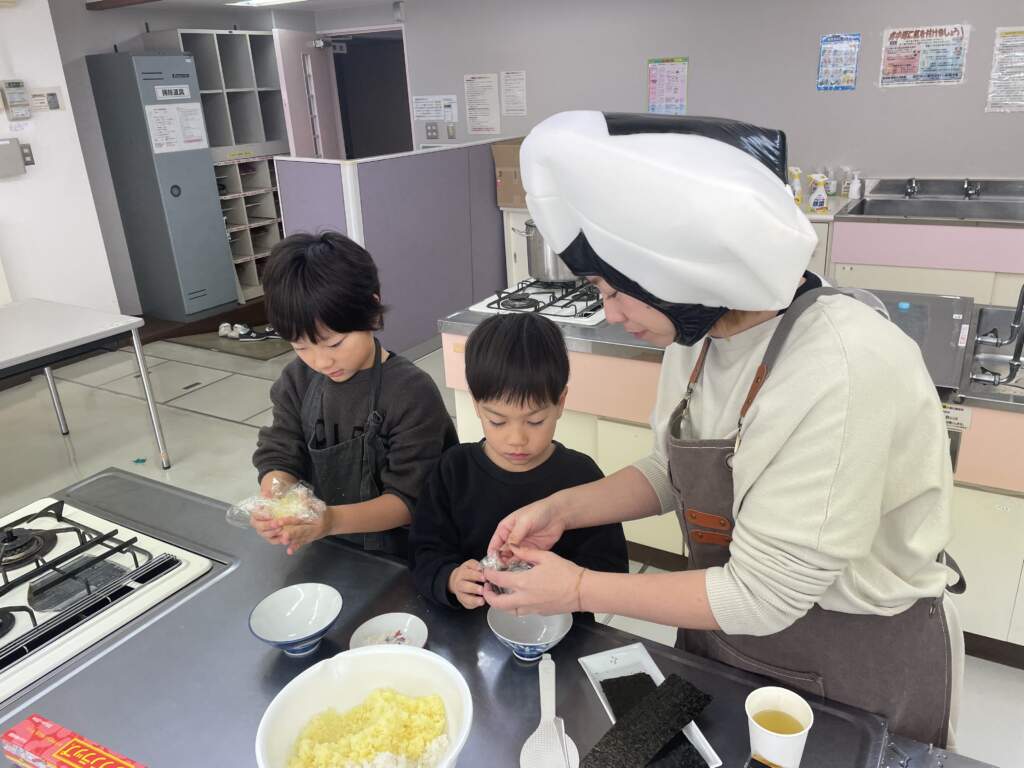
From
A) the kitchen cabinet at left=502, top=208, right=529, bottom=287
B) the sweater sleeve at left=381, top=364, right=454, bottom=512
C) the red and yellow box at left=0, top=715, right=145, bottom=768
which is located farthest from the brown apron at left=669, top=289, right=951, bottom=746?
the kitchen cabinet at left=502, top=208, right=529, bottom=287

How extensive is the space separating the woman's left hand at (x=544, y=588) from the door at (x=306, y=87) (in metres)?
5.58

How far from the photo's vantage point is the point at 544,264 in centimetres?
264

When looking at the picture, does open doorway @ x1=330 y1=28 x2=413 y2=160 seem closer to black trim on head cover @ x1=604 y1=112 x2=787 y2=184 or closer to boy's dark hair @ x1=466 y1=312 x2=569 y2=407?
boy's dark hair @ x1=466 y1=312 x2=569 y2=407

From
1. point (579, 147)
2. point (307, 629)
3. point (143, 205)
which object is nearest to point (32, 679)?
point (307, 629)

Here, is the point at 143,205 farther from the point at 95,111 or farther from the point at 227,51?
the point at 227,51

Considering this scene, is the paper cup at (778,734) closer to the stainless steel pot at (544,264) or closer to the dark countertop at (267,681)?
the dark countertop at (267,681)

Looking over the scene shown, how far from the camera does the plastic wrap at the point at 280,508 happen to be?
1092mm

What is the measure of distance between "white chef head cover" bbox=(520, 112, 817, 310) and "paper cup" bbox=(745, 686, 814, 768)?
0.42m

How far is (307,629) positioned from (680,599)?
488mm

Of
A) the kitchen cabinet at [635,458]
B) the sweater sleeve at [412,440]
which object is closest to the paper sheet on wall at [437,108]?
the kitchen cabinet at [635,458]

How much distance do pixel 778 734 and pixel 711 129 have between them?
61 cm

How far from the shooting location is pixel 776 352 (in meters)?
0.78

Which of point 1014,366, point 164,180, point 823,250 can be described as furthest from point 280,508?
point 164,180

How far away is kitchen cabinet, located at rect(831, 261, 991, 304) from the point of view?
3.24 m
